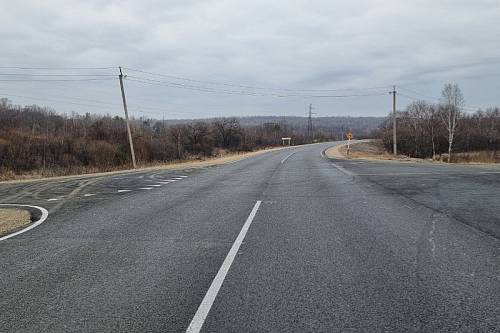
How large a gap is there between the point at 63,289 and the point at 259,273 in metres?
2.27

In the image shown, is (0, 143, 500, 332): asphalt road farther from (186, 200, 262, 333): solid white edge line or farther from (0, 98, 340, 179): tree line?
(0, 98, 340, 179): tree line

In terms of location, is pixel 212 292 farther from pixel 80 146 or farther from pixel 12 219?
pixel 80 146

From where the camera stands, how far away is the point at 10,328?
3729 mm

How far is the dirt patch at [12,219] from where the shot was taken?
28.7ft

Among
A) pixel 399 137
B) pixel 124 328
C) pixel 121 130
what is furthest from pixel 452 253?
pixel 399 137

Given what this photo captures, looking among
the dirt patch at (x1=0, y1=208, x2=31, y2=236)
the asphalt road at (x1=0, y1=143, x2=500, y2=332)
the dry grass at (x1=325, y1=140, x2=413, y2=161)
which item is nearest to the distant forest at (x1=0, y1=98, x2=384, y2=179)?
the dry grass at (x1=325, y1=140, x2=413, y2=161)

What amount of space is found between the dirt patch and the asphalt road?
1.85 ft

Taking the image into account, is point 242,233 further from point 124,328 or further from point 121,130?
point 121,130

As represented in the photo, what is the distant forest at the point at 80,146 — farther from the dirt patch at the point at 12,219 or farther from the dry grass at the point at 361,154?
the dirt patch at the point at 12,219

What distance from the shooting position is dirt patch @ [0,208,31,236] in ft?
28.7

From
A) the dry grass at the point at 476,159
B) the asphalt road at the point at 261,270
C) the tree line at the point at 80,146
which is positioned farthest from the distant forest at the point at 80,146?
the dry grass at the point at 476,159

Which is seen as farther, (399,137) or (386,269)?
(399,137)

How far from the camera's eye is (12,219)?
32.1 ft

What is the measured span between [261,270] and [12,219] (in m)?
7.33
